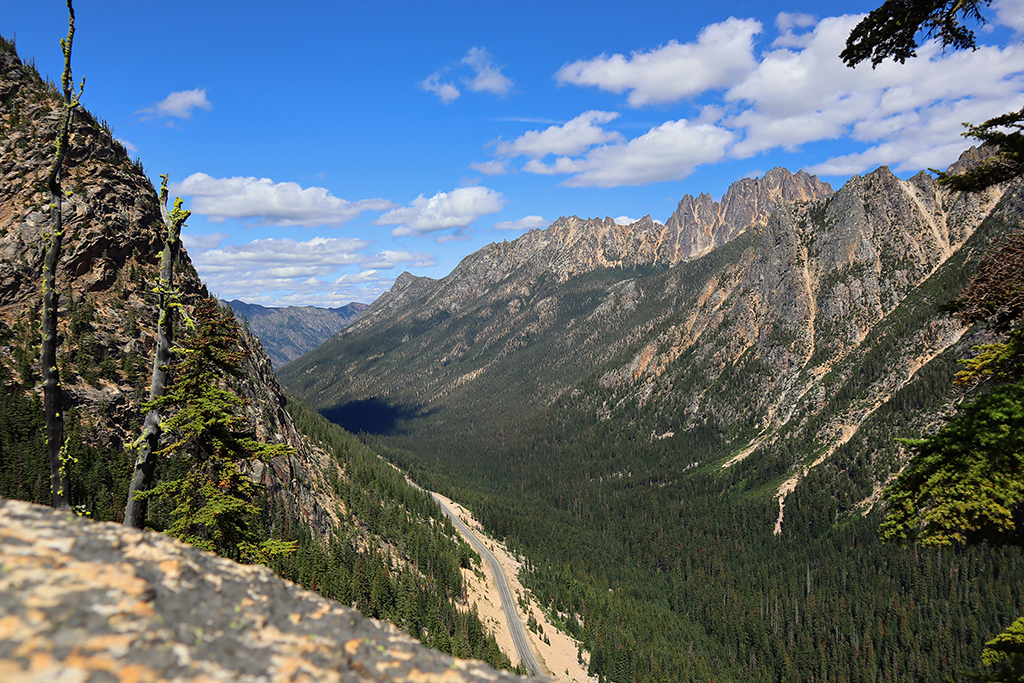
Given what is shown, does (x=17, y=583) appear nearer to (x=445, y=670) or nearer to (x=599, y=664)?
(x=445, y=670)

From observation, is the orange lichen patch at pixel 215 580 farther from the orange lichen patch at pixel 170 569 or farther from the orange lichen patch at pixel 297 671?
the orange lichen patch at pixel 297 671

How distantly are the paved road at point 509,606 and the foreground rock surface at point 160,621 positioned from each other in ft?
256

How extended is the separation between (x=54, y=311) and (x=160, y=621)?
11.2m

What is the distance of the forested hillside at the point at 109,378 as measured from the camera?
5981 centimetres

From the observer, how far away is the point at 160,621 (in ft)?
19.1

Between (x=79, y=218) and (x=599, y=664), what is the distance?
124954mm

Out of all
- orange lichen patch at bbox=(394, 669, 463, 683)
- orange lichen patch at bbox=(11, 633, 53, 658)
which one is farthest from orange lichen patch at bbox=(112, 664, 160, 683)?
orange lichen patch at bbox=(394, 669, 463, 683)

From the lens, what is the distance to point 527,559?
155m

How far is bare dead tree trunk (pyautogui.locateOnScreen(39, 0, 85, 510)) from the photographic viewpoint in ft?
40.6

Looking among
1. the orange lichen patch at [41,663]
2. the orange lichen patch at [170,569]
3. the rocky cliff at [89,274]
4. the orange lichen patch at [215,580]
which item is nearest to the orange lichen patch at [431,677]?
the orange lichen patch at [215,580]

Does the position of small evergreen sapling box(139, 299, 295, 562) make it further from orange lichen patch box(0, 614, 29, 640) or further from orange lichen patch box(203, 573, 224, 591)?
orange lichen patch box(0, 614, 29, 640)

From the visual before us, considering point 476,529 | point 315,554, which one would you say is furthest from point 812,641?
point 315,554

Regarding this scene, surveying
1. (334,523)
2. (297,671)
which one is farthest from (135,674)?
(334,523)

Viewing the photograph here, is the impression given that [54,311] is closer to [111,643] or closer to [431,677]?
[111,643]
